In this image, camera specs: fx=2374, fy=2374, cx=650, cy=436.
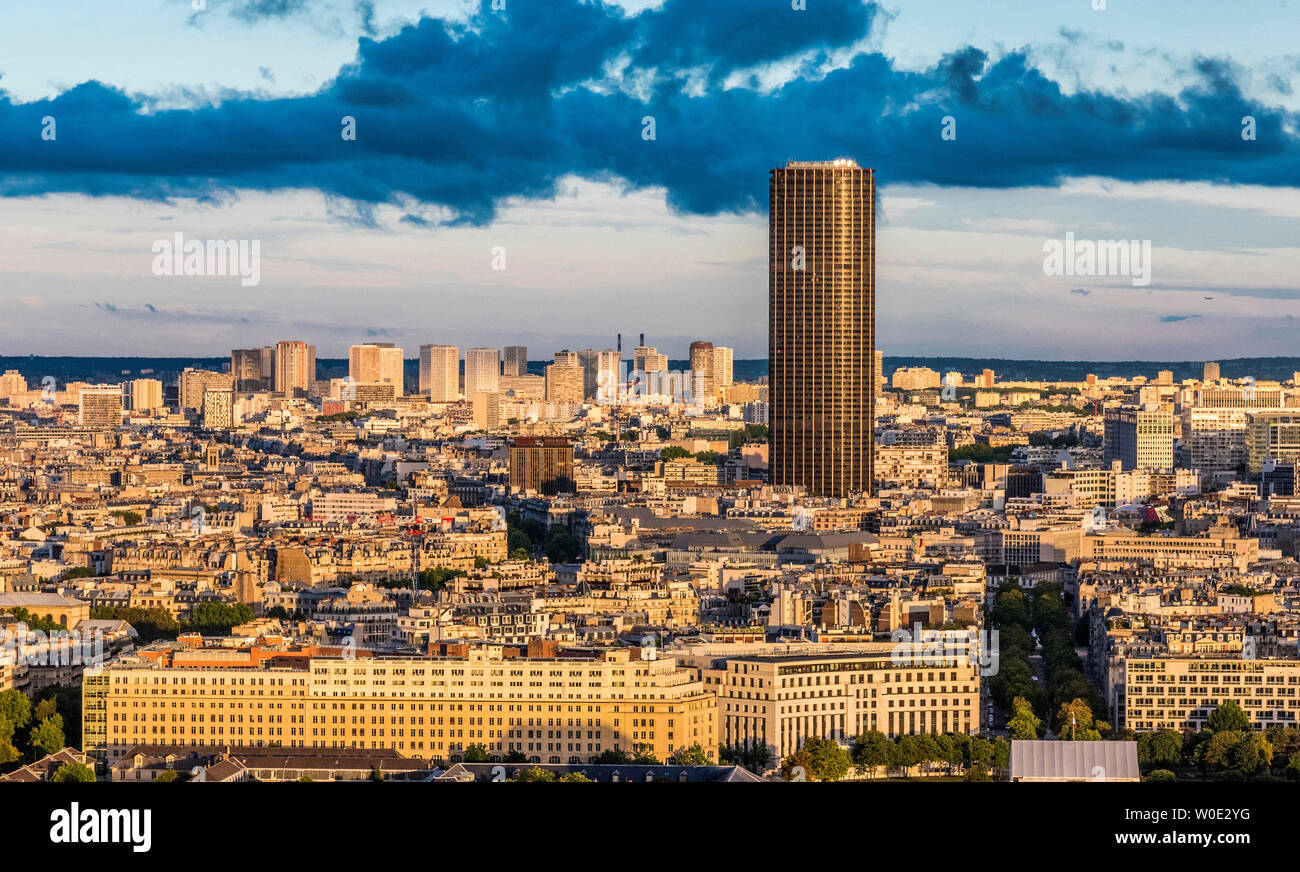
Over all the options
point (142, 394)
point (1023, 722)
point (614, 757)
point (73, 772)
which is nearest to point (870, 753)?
point (1023, 722)

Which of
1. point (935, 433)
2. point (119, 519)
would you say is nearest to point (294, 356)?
point (935, 433)

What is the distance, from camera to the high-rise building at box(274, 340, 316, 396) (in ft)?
388

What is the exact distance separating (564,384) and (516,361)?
5518 millimetres

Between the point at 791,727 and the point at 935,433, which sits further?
the point at 935,433

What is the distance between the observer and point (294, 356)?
119188mm

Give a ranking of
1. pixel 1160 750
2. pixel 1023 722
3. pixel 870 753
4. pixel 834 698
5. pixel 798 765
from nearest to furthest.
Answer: pixel 798 765, pixel 870 753, pixel 1160 750, pixel 1023 722, pixel 834 698

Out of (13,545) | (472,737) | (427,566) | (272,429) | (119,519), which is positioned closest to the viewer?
(472,737)

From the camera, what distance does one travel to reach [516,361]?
125625 mm

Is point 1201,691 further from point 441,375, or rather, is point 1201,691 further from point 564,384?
point 441,375

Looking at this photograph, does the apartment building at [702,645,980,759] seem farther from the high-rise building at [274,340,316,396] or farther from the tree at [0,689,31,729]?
the high-rise building at [274,340,316,396]

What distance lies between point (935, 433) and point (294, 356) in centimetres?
4222

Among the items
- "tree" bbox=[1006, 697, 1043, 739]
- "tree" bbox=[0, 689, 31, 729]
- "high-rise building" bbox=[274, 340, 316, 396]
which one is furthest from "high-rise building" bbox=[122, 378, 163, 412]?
"tree" bbox=[1006, 697, 1043, 739]

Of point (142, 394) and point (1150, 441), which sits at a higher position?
point (142, 394)
